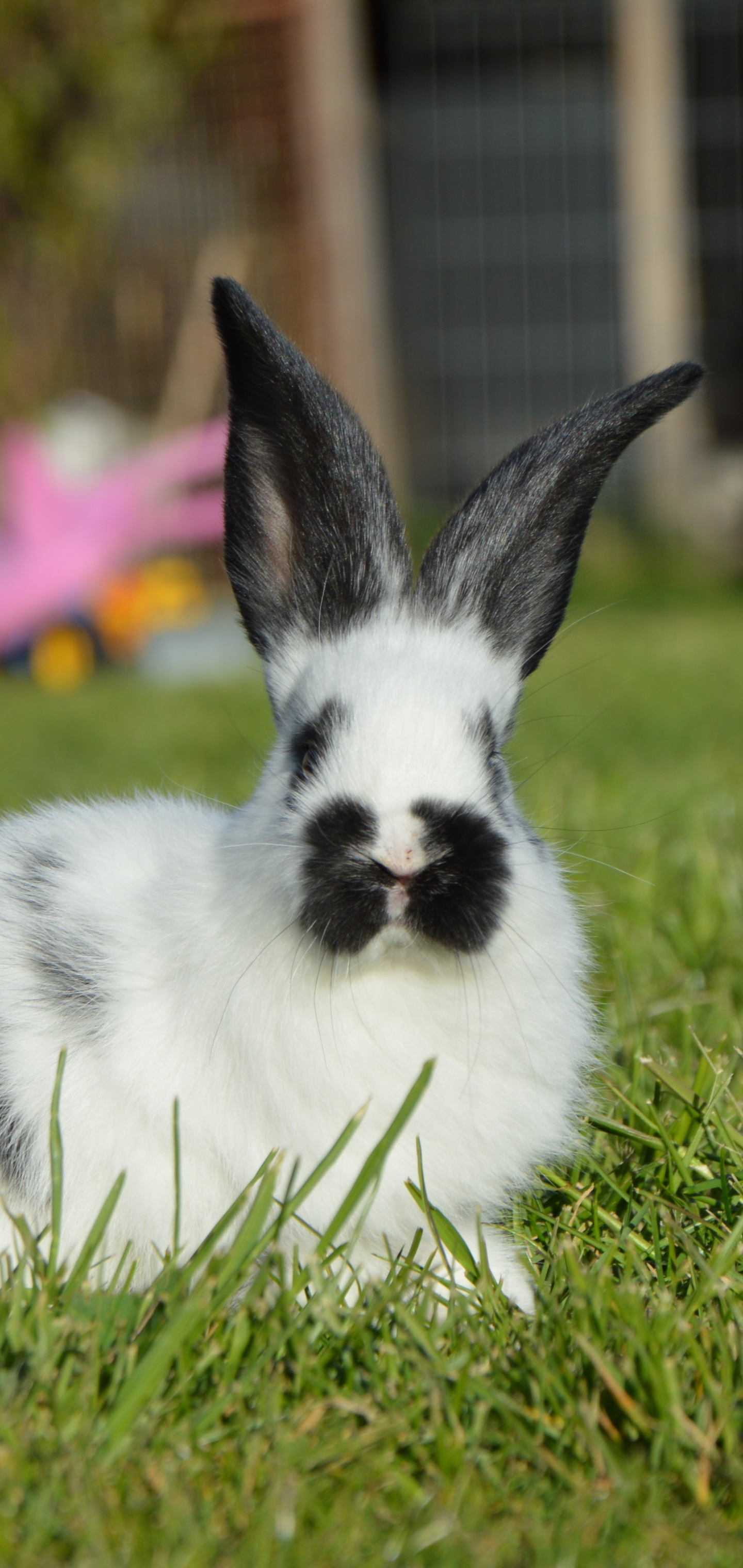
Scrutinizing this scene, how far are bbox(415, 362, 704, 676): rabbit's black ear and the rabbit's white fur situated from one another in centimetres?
13

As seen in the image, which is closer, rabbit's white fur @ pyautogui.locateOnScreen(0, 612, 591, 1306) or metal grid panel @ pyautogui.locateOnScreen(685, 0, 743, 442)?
rabbit's white fur @ pyautogui.locateOnScreen(0, 612, 591, 1306)

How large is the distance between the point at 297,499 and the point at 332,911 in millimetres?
617

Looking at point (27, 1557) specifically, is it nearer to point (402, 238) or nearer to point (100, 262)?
point (100, 262)

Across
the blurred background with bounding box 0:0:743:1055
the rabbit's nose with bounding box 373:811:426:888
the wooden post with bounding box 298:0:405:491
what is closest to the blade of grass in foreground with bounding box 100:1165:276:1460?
the rabbit's nose with bounding box 373:811:426:888

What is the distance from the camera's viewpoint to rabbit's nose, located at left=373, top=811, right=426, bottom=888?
5.04 feet

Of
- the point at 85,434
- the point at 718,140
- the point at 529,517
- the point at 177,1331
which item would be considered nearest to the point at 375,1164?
the point at 177,1331

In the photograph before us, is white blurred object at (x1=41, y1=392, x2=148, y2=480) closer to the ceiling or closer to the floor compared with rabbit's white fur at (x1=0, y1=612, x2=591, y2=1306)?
closer to the ceiling

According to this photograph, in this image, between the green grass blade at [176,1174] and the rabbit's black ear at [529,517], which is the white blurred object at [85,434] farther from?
the green grass blade at [176,1174]

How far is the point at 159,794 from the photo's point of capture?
7.31 feet

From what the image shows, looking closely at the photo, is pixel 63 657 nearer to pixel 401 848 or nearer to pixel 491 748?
pixel 491 748

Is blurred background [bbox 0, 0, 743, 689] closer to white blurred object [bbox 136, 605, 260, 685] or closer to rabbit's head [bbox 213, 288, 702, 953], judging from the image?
white blurred object [bbox 136, 605, 260, 685]

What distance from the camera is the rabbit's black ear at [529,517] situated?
1865mm

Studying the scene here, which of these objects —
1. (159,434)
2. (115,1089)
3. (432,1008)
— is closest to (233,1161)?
(115,1089)

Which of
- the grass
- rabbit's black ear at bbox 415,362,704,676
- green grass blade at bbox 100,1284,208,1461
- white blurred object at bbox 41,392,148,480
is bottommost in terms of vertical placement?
the grass
